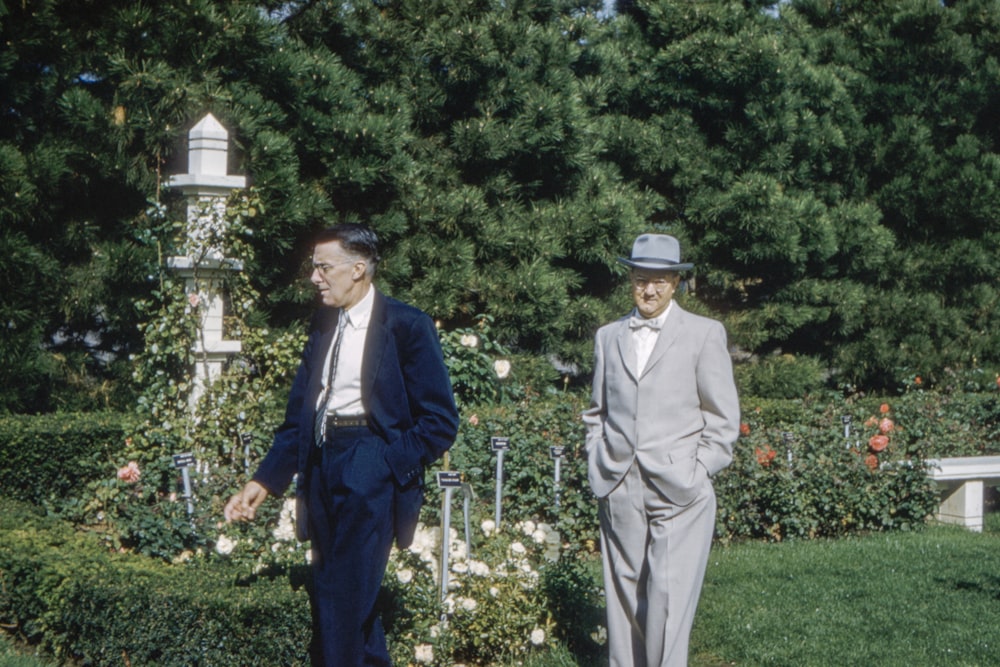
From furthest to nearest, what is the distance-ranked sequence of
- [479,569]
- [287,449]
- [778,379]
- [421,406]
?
[778,379] < [479,569] < [287,449] < [421,406]

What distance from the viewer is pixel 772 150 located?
1419cm

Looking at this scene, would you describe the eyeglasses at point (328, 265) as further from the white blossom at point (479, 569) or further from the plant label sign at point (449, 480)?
the white blossom at point (479, 569)

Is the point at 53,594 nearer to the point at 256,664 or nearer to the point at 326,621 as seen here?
the point at 256,664

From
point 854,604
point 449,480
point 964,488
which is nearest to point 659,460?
point 449,480

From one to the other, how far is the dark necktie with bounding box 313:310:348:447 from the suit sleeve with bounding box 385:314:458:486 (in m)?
0.21

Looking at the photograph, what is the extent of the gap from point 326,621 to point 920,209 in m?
13.2

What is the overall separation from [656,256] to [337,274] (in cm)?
124

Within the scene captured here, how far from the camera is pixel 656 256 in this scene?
4.48m

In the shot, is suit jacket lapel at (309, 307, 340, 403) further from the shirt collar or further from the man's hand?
the shirt collar

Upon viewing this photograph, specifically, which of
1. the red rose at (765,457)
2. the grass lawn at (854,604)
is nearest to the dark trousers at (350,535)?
the grass lawn at (854,604)

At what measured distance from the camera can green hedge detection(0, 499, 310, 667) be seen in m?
4.70

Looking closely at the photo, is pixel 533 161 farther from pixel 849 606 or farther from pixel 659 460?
pixel 659 460

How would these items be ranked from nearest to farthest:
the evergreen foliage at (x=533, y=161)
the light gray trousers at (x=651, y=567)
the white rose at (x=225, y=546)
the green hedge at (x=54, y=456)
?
the light gray trousers at (x=651, y=567)
the white rose at (x=225, y=546)
the green hedge at (x=54, y=456)
the evergreen foliage at (x=533, y=161)

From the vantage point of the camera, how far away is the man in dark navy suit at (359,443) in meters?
3.93
